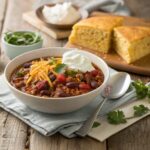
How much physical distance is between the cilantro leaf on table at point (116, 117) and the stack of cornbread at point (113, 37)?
1.77 feet

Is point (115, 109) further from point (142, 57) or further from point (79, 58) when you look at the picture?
point (142, 57)

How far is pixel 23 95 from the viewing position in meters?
1.72

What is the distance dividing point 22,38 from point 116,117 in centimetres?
79

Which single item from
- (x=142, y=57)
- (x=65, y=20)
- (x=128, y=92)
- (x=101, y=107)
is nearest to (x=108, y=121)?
(x=101, y=107)

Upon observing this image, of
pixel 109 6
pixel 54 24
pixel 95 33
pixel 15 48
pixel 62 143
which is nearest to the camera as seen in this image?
pixel 62 143

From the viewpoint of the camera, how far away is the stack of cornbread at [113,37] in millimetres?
2314

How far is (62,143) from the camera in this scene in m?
Answer: 1.69

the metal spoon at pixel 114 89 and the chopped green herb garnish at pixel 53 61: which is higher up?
the chopped green herb garnish at pixel 53 61

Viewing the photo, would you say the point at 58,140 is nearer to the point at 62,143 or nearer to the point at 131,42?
the point at 62,143

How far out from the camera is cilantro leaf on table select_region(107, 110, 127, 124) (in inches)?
70.1

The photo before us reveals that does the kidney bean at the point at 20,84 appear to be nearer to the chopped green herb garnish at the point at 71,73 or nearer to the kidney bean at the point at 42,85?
the kidney bean at the point at 42,85

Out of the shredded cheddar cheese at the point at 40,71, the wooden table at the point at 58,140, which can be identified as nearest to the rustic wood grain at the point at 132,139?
the wooden table at the point at 58,140

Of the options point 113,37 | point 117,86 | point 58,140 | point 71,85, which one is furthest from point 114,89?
point 113,37

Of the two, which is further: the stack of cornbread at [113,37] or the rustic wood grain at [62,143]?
the stack of cornbread at [113,37]
